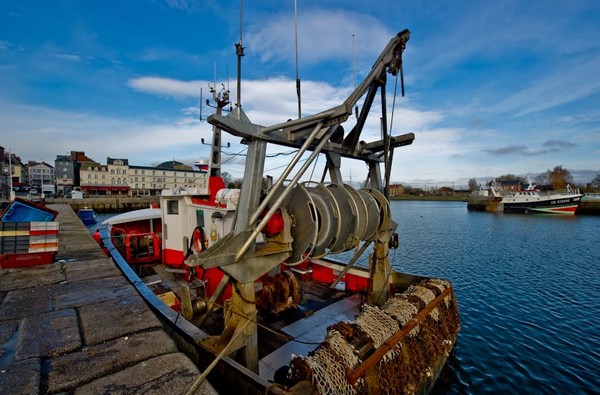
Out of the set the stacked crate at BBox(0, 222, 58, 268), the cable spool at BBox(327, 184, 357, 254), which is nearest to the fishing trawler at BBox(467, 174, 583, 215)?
the cable spool at BBox(327, 184, 357, 254)

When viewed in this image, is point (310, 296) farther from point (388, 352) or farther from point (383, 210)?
point (388, 352)

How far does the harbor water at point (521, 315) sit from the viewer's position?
7.45 m

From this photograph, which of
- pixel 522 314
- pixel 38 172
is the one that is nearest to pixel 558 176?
pixel 522 314

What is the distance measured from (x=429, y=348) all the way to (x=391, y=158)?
4.04 metres

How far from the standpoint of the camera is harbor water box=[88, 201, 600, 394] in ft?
24.4

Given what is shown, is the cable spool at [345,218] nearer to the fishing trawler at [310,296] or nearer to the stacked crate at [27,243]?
the fishing trawler at [310,296]

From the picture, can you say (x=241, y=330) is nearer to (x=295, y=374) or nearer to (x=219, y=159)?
(x=295, y=374)

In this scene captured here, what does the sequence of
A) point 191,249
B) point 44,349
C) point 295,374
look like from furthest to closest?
point 191,249 → point 295,374 → point 44,349

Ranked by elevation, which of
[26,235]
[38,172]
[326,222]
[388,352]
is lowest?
[388,352]

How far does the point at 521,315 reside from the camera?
36.6 feet

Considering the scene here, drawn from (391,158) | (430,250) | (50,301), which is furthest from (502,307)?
(50,301)

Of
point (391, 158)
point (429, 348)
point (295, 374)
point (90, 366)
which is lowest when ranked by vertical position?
point (429, 348)

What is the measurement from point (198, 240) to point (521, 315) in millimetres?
12536

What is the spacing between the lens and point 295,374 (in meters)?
3.64
